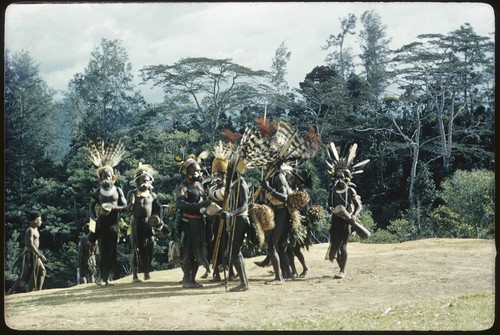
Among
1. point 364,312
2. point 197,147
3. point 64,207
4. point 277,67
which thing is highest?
point 277,67

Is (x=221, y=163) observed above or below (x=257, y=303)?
above

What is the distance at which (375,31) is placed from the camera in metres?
14.0

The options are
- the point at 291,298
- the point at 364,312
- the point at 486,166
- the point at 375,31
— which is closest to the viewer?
the point at 364,312

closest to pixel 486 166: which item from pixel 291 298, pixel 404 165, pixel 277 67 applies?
pixel 404 165

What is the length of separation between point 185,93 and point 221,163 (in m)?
6.81

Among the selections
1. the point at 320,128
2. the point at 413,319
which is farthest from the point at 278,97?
the point at 413,319

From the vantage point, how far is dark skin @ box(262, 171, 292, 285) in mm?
10453

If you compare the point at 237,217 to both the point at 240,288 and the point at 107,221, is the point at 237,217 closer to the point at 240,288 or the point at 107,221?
the point at 240,288

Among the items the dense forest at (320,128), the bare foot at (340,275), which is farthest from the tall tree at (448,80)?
the bare foot at (340,275)

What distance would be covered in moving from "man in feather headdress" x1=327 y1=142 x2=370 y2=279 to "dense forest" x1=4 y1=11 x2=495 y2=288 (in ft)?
11.8

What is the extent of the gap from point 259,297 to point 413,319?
2029 mm

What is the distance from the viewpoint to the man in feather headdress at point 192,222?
1040cm

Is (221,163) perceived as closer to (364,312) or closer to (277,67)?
(364,312)

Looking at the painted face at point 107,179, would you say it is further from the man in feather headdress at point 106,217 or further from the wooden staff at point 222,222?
the wooden staff at point 222,222
